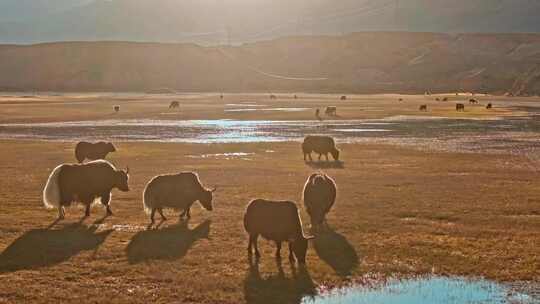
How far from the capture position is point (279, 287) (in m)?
12.5

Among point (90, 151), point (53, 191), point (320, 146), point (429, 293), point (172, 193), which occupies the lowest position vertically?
point (429, 293)

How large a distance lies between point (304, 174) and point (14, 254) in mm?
→ 14365

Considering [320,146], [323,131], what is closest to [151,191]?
[320,146]

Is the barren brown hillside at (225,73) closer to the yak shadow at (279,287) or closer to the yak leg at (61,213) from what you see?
the yak leg at (61,213)

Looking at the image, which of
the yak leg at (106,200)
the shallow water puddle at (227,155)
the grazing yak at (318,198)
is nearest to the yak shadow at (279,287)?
the grazing yak at (318,198)

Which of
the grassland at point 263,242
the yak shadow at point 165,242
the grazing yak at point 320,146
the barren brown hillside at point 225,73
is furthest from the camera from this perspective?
the barren brown hillside at point 225,73

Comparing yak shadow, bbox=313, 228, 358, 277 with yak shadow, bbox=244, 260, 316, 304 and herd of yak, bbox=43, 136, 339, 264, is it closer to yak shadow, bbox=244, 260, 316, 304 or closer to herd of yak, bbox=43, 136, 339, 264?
yak shadow, bbox=244, 260, 316, 304

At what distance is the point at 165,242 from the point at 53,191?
4.16 metres

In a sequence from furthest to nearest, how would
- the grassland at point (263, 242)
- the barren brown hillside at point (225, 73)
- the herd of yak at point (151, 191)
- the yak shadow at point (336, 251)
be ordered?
the barren brown hillside at point (225, 73), the herd of yak at point (151, 191), the yak shadow at point (336, 251), the grassland at point (263, 242)

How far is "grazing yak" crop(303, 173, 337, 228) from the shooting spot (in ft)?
57.2

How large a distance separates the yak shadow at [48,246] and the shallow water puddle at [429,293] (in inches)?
229

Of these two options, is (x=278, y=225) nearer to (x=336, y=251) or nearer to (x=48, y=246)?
(x=336, y=251)

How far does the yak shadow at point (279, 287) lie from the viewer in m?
11.9

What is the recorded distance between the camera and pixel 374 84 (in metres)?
160
